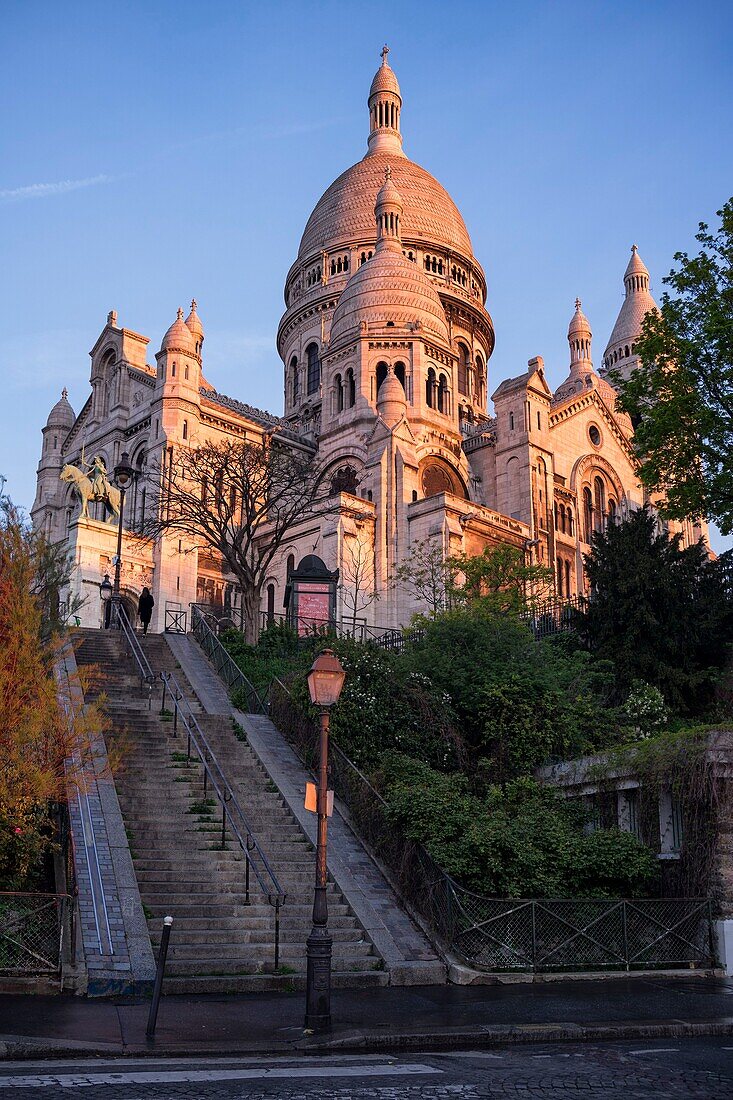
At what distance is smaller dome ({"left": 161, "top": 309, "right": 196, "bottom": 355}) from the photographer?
52.4 metres

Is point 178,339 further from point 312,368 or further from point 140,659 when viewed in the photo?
point 140,659

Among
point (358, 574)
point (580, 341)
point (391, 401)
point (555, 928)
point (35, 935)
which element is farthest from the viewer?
point (580, 341)

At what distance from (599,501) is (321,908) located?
2055 inches

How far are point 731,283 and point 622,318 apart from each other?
60.4m

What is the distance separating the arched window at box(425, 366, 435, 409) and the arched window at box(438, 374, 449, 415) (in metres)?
0.39

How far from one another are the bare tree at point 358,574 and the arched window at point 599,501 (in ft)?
61.8

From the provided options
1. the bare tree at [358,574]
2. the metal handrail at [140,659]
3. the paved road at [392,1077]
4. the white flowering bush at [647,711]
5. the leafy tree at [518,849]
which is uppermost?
the bare tree at [358,574]

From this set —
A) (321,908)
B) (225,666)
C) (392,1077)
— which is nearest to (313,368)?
(225,666)

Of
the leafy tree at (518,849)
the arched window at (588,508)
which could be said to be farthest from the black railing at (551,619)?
the arched window at (588,508)

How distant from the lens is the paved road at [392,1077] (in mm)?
8258

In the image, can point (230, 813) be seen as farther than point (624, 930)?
Yes

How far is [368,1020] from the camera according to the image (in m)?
11.5

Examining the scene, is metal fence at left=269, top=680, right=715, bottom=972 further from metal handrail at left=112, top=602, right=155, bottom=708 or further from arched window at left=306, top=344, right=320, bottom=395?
arched window at left=306, top=344, right=320, bottom=395

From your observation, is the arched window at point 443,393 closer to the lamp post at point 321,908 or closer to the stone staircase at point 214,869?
the stone staircase at point 214,869
